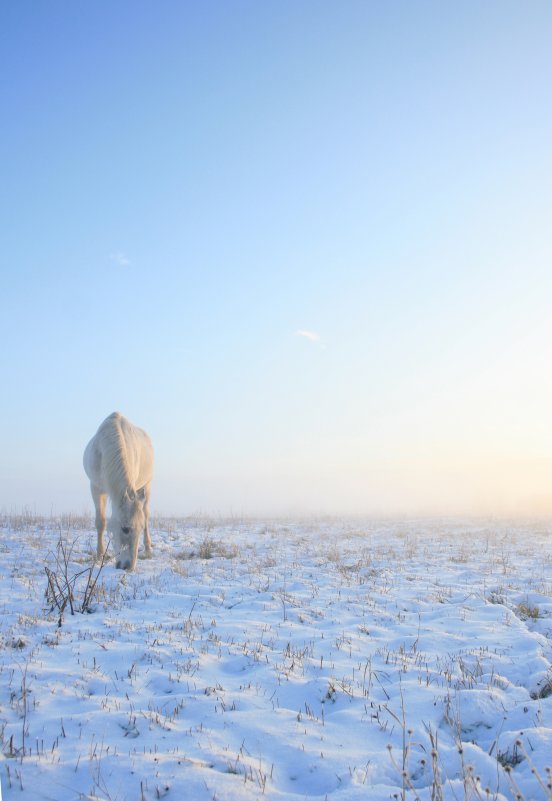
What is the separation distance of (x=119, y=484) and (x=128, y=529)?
3.37ft

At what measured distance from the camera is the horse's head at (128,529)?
917 centimetres

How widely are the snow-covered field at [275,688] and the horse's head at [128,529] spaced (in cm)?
62

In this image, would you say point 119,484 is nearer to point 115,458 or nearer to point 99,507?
point 115,458

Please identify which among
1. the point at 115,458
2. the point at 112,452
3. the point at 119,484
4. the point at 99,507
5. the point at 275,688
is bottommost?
the point at 275,688

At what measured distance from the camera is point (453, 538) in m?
16.4

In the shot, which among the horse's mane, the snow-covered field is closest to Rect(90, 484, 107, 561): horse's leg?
the horse's mane

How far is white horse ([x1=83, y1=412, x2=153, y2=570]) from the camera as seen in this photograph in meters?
9.23

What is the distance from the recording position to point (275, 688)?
13.4 feet

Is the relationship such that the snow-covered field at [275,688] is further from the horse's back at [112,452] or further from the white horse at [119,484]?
the horse's back at [112,452]

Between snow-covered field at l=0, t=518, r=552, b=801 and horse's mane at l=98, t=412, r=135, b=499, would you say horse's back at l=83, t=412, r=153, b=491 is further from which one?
snow-covered field at l=0, t=518, r=552, b=801

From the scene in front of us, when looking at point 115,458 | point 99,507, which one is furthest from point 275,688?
point 99,507

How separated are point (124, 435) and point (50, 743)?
8.83m

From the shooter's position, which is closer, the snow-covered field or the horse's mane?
the snow-covered field

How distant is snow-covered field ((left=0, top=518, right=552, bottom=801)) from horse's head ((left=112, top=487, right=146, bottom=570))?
62 centimetres
